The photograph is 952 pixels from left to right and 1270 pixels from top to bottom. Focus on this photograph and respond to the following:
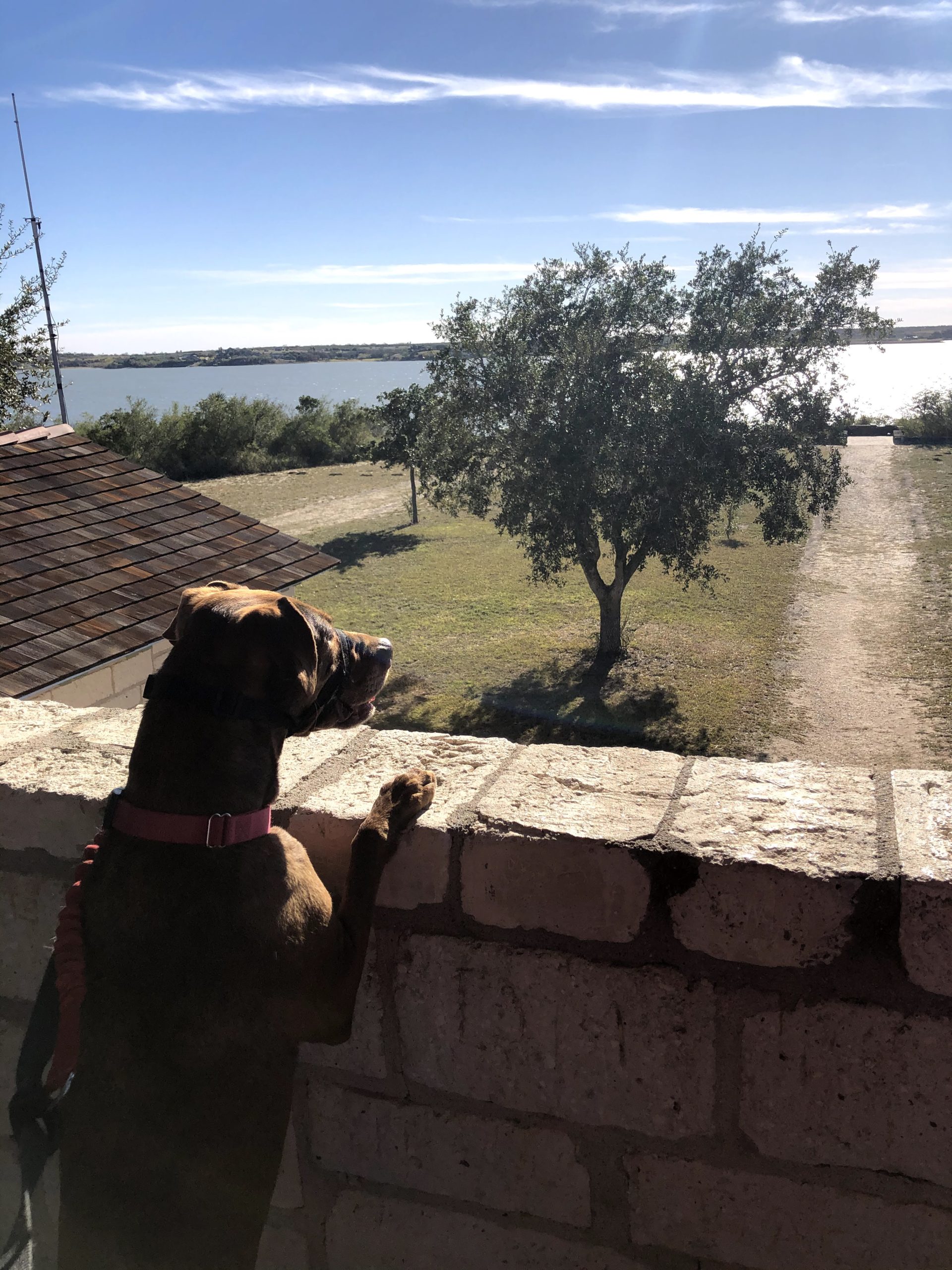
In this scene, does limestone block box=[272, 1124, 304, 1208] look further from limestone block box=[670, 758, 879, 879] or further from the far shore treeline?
the far shore treeline

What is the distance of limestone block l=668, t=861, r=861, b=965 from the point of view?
1.53m

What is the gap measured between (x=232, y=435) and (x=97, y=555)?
39246mm

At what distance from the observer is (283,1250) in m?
2.05

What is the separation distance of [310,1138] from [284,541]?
10.1 meters

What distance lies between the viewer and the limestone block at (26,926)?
2.14m

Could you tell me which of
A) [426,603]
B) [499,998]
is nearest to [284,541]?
[499,998]

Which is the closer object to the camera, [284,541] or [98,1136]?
[98,1136]

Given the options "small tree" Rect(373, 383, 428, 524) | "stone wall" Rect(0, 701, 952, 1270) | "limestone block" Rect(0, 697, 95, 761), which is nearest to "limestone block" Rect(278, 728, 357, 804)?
"stone wall" Rect(0, 701, 952, 1270)

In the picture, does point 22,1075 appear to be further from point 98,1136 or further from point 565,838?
point 565,838

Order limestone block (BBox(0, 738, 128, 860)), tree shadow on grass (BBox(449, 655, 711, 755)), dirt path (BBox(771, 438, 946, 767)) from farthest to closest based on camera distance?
tree shadow on grass (BBox(449, 655, 711, 755)) < dirt path (BBox(771, 438, 946, 767)) < limestone block (BBox(0, 738, 128, 860))

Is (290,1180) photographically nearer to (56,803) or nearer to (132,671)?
(56,803)

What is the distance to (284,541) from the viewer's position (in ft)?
38.2

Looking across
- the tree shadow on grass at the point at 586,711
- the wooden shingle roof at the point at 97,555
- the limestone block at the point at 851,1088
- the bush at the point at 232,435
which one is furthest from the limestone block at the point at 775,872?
the bush at the point at 232,435

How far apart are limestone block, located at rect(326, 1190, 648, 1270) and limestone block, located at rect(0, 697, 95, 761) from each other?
1.44 meters
